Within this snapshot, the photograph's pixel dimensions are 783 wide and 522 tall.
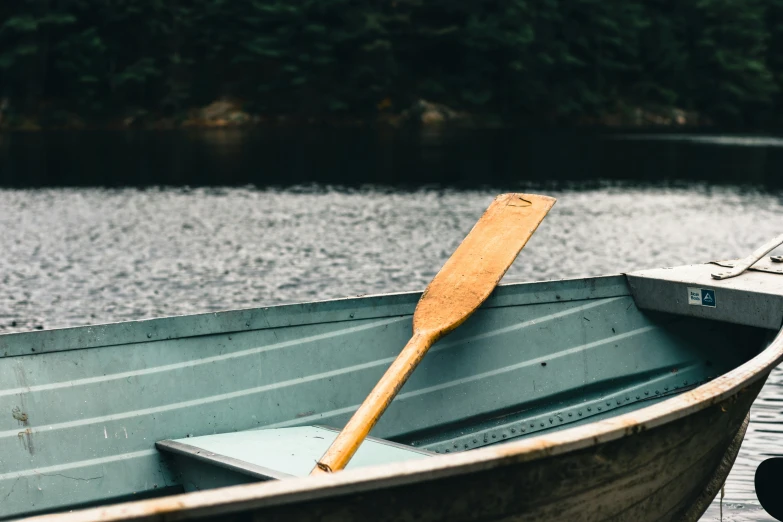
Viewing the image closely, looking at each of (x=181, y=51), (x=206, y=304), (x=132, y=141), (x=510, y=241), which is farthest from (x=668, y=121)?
(x=510, y=241)

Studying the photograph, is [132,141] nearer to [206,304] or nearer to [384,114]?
[384,114]

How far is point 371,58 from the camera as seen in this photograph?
57.3 m

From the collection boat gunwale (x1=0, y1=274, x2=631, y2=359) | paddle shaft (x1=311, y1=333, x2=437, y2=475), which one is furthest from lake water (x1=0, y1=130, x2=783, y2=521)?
paddle shaft (x1=311, y1=333, x2=437, y2=475)

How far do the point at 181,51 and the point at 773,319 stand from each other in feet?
174

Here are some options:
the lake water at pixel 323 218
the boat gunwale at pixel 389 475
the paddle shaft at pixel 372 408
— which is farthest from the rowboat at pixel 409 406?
the lake water at pixel 323 218

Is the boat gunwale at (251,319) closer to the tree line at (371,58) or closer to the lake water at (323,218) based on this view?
the lake water at (323,218)

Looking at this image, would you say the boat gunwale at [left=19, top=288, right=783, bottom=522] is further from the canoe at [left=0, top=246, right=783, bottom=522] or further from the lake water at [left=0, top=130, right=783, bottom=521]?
the lake water at [left=0, top=130, right=783, bottom=521]

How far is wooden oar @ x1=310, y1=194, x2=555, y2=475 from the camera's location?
17.0ft

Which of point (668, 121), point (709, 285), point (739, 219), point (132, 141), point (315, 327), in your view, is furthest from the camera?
point (668, 121)

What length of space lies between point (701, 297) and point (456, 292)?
4.85ft

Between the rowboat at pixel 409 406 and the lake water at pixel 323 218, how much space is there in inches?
48.6

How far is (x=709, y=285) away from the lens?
668cm

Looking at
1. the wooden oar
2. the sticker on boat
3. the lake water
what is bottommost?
the lake water

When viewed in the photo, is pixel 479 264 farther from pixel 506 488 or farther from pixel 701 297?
pixel 506 488
